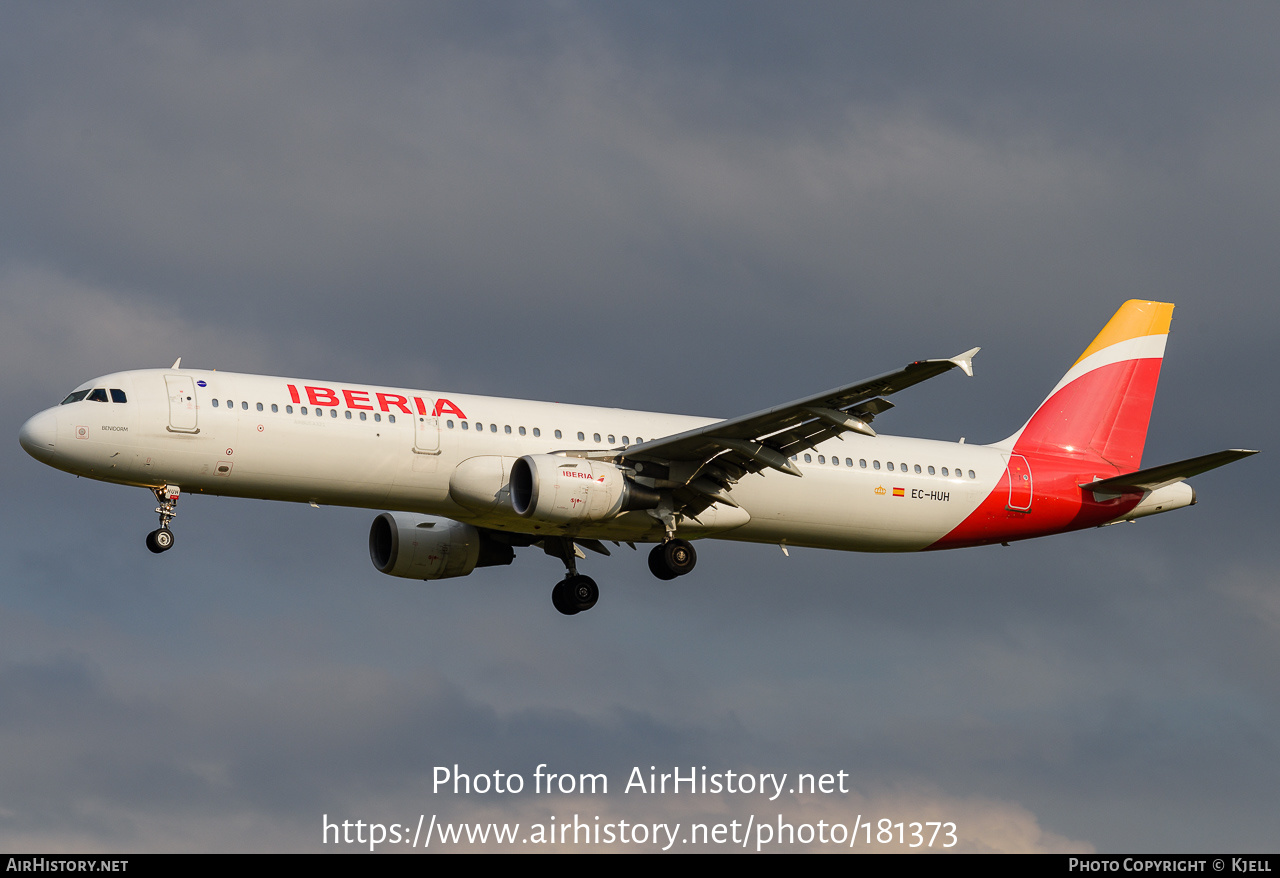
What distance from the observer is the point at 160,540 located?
35812mm

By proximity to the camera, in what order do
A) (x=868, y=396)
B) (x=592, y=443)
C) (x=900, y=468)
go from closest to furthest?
(x=868, y=396), (x=592, y=443), (x=900, y=468)

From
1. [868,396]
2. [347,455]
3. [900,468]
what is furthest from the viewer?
[900,468]

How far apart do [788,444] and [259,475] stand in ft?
40.0

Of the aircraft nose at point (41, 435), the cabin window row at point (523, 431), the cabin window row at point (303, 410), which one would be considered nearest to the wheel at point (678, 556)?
the cabin window row at point (523, 431)

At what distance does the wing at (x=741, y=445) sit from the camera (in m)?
34.4

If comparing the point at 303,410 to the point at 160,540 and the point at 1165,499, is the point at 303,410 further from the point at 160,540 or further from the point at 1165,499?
the point at 1165,499

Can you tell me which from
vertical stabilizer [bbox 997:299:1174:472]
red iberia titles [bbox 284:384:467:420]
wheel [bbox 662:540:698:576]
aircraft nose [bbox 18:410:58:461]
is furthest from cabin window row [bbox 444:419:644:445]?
vertical stabilizer [bbox 997:299:1174:472]

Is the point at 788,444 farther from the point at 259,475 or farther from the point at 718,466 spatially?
the point at 259,475

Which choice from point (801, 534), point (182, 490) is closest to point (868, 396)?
point (801, 534)

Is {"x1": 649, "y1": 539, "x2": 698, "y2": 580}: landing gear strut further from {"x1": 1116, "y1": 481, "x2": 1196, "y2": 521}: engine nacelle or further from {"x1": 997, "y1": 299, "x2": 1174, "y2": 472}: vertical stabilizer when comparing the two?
{"x1": 1116, "y1": 481, "x2": 1196, "y2": 521}: engine nacelle

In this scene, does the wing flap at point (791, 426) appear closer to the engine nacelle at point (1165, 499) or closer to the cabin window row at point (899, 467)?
the cabin window row at point (899, 467)

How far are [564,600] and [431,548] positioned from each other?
12.5 ft

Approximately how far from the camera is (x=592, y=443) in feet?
126

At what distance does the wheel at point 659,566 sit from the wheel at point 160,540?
11703mm
